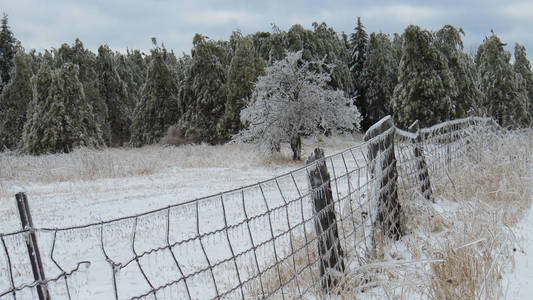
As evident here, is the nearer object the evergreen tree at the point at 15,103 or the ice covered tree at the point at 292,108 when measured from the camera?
the ice covered tree at the point at 292,108

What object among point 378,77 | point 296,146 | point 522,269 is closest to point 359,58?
point 378,77

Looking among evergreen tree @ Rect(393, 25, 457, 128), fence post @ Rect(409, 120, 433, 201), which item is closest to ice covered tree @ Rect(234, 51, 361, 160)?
evergreen tree @ Rect(393, 25, 457, 128)

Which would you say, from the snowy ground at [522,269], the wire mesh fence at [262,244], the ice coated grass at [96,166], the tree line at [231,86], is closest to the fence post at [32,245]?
the wire mesh fence at [262,244]

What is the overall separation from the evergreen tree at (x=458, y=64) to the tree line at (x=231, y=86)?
0.05m

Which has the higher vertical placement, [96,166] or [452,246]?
[452,246]

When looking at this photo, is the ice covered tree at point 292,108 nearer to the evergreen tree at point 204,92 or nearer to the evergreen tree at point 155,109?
the evergreen tree at point 204,92

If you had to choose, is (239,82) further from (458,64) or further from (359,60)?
(458,64)

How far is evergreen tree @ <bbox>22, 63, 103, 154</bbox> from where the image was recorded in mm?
22359

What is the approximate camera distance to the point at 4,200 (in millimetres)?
9648

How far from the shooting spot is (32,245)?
138cm

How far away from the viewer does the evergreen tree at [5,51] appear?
28.6m

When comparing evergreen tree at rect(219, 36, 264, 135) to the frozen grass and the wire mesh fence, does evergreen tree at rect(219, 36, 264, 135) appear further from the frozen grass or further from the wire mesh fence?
the frozen grass

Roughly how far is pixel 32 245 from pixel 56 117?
23491 mm

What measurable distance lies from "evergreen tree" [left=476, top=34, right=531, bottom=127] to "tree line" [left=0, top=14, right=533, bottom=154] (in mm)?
51
